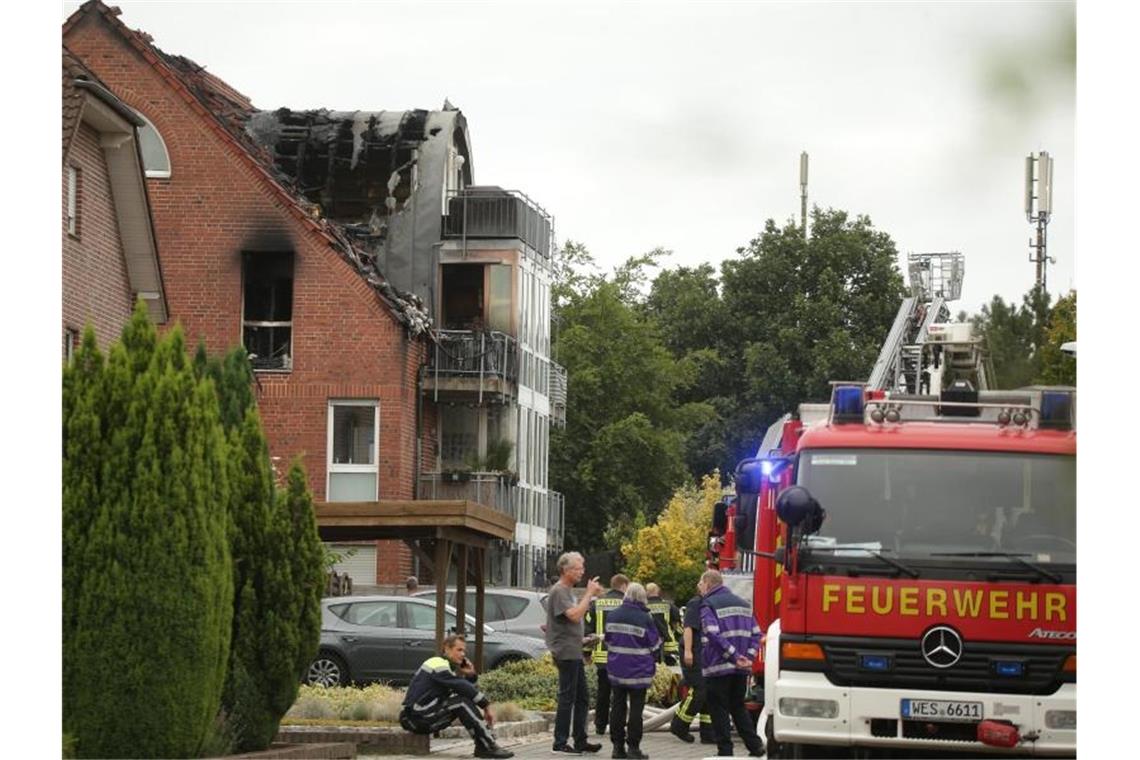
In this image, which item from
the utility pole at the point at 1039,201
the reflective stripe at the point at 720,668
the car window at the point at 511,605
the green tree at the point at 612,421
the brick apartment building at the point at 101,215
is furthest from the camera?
the green tree at the point at 612,421

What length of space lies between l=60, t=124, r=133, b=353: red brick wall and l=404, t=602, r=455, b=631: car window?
5640mm

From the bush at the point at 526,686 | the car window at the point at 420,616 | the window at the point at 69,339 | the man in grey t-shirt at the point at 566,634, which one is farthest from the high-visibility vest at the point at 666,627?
the window at the point at 69,339

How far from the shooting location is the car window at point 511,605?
115 ft

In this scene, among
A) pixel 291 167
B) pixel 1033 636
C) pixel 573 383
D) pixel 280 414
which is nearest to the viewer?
pixel 1033 636

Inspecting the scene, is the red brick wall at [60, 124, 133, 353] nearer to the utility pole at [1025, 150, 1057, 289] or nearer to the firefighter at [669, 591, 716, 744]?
the firefighter at [669, 591, 716, 744]

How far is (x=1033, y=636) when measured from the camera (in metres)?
14.0

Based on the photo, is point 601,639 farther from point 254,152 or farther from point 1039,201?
point 254,152

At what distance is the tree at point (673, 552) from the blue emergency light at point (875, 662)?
4764 cm

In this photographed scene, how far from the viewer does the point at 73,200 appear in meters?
29.0

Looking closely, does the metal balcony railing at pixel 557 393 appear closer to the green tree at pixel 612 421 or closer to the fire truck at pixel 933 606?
the green tree at pixel 612 421
